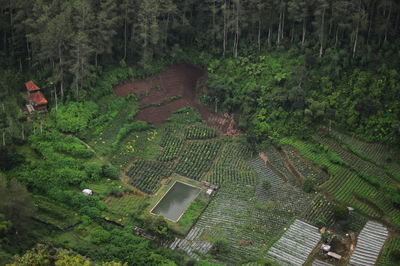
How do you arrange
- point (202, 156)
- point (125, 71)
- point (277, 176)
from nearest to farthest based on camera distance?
point (277, 176) → point (202, 156) → point (125, 71)

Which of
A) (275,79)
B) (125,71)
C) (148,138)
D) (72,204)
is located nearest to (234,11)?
(275,79)

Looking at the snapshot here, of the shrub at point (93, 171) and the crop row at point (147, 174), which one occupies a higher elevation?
the shrub at point (93, 171)

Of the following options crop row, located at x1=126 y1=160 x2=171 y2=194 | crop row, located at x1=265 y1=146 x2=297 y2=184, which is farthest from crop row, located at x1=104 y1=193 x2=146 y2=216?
crop row, located at x1=265 y1=146 x2=297 y2=184

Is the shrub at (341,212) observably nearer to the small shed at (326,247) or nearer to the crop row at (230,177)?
the small shed at (326,247)

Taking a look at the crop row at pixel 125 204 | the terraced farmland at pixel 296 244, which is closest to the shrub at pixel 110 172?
the crop row at pixel 125 204

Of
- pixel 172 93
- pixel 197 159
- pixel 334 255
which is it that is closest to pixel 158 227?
pixel 197 159

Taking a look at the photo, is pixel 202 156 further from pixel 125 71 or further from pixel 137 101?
pixel 125 71

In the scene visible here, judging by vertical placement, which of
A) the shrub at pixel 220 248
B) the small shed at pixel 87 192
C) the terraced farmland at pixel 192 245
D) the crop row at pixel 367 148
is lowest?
the terraced farmland at pixel 192 245
